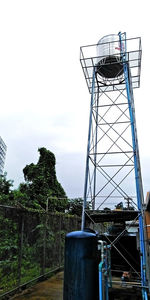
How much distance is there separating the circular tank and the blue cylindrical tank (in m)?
6.71

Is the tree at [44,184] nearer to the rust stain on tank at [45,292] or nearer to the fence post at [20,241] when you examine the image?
the rust stain on tank at [45,292]

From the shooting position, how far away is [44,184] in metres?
15.6

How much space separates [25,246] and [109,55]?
7.52m

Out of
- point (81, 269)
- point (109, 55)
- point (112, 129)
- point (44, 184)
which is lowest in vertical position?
point (81, 269)

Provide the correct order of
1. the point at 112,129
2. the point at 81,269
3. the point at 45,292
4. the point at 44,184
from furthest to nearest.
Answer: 1. the point at 44,184
2. the point at 112,129
3. the point at 45,292
4. the point at 81,269

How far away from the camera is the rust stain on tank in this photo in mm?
5211

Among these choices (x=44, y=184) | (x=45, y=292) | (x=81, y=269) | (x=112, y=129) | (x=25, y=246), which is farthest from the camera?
(x=44, y=184)

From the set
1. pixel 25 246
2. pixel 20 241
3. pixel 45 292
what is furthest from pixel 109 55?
pixel 45 292

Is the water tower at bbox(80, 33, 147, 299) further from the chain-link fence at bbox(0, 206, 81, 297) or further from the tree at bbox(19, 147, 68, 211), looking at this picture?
the tree at bbox(19, 147, 68, 211)

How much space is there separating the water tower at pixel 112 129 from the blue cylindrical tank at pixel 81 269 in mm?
2353

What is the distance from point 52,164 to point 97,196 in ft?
33.2

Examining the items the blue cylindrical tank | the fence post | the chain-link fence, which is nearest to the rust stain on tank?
the chain-link fence

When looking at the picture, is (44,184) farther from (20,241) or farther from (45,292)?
(45,292)

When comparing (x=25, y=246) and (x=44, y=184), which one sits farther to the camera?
(x=44, y=184)
